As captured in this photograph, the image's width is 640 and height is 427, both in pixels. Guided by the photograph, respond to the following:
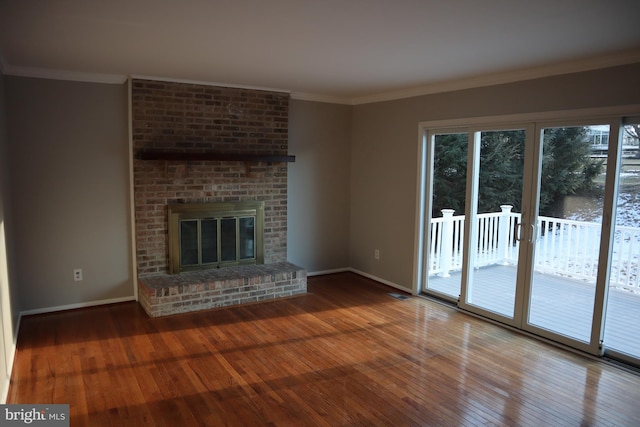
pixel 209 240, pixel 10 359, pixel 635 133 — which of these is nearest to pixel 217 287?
pixel 209 240

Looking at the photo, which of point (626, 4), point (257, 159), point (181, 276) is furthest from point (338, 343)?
point (626, 4)

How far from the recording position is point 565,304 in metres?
3.88

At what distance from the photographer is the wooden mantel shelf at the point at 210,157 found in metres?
4.45

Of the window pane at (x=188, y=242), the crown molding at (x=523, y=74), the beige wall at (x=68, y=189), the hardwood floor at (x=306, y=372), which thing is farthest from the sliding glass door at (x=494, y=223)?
the beige wall at (x=68, y=189)

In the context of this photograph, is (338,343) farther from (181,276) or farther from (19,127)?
(19,127)

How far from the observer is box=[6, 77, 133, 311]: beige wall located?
4145mm

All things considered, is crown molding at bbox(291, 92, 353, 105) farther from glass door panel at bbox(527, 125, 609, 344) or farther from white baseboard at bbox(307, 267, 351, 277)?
glass door panel at bbox(527, 125, 609, 344)

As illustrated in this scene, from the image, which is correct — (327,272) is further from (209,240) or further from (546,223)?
(546,223)

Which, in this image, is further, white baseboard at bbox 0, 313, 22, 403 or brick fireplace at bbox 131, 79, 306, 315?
brick fireplace at bbox 131, 79, 306, 315

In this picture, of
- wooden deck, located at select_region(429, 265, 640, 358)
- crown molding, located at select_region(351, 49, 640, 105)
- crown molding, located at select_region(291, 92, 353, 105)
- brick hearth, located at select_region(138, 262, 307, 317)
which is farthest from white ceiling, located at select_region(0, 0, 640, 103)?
brick hearth, located at select_region(138, 262, 307, 317)

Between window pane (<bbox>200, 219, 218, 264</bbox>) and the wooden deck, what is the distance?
2.76 m

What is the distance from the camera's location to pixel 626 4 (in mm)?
2186

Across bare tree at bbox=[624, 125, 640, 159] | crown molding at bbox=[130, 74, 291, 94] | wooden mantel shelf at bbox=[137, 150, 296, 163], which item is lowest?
wooden mantel shelf at bbox=[137, 150, 296, 163]

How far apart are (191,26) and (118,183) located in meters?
2.41
